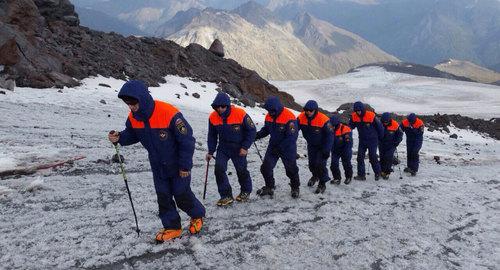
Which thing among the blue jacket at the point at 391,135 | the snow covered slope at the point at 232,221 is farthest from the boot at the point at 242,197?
the blue jacket at the point at 391,135

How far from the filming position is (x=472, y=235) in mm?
8492

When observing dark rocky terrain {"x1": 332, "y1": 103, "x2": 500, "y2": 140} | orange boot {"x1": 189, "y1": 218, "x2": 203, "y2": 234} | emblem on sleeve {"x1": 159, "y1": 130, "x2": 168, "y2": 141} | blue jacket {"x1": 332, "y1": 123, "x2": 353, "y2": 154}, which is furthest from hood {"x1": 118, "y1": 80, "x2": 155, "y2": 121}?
dark rocky terrain {"x1": 332, "y1": 103, "x2": 500, "y2": 140}

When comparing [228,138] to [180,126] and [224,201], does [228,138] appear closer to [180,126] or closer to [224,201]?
[224,201]

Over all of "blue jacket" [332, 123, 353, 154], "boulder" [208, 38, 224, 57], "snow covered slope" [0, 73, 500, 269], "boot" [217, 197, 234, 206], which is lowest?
"snow covered slope" [0, 73, 500, 269]

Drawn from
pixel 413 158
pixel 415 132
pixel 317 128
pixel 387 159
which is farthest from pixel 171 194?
pixel 415 132

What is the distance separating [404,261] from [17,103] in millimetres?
15066

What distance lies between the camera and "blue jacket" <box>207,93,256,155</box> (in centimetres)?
855

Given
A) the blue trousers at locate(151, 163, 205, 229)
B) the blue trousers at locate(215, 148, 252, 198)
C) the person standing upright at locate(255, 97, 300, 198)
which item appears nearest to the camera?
the blue trousers at locate(151, 163, 205, 229)

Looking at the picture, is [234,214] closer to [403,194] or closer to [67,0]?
[403,194]

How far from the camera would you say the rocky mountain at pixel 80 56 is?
21.4 meters

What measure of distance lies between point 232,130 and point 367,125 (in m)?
5.78

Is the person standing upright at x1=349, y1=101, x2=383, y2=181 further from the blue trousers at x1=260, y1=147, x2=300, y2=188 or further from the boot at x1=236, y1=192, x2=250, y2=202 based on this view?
the boot at x1=236, y1=192, x2=250, y2=202

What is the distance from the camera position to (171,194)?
22.6 feet

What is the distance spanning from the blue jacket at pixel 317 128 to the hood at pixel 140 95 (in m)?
4.54
